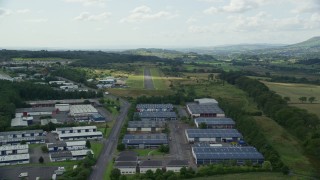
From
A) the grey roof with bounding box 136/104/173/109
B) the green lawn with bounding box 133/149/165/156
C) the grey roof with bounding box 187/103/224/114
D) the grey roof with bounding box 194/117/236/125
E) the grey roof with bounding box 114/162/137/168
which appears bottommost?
the green lawn with bounding box 133/149/165/156

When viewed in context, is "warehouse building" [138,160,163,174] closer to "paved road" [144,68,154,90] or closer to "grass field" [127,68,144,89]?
"paved road" [144,68,154,90]

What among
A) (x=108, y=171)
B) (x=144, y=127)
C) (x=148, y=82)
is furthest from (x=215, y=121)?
(x=148, y=82)

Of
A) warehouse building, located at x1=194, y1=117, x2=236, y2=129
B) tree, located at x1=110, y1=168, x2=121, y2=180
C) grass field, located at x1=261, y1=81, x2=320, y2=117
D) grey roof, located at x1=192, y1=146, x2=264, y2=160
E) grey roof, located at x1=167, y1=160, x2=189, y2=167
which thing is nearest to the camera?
tree, located at x1=110, y1=168, x2=121, y2=180

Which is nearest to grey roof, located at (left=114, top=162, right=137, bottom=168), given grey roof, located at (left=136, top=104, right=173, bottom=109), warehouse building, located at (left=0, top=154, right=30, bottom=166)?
warehouse building, located at (left=0, top=154, right=30, bottom=166)

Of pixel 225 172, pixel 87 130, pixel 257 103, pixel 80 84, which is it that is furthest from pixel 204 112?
pixel 80 84

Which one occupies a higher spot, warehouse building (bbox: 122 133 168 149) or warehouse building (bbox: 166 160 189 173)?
warehouse building (bbox: 122 133 168 149)
